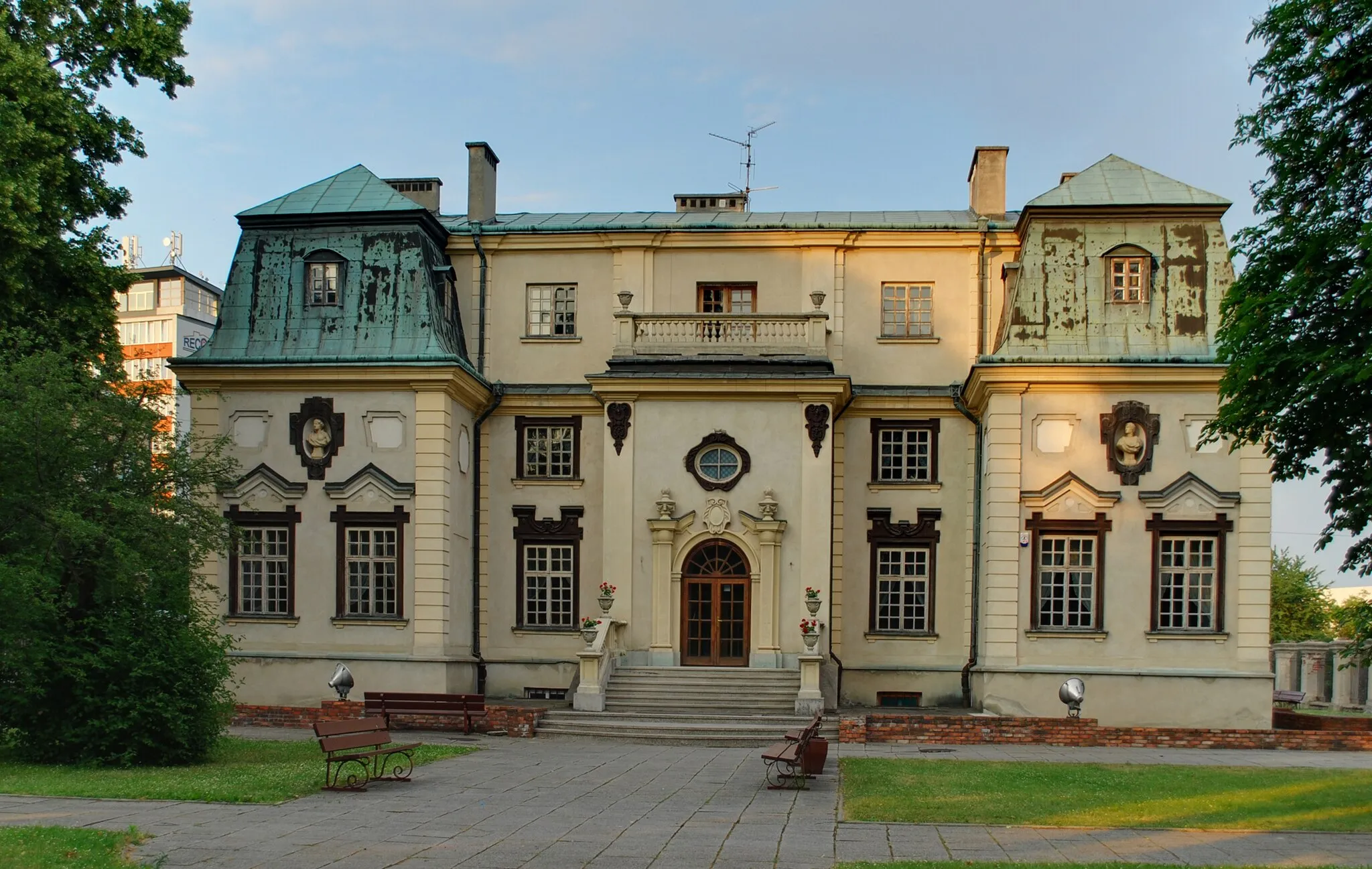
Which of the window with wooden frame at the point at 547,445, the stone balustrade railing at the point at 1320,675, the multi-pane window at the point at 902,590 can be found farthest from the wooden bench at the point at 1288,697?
the window with wooden frame at the point at 547,445

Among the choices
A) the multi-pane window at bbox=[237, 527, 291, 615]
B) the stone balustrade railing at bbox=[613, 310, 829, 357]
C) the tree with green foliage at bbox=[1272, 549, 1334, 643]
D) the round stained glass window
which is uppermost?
the stone balustrade railing at bbox=[613, 310, 829, 357]

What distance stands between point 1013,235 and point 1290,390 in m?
14.4

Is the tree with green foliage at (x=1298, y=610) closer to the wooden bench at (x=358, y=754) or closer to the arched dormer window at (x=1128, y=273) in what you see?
the arched dormer window at (x=1128, y=273)

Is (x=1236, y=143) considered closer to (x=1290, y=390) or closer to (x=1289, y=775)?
(x=1290, y=390)

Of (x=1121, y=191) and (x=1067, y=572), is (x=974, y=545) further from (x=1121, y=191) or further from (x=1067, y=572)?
(x=1121, y=191)

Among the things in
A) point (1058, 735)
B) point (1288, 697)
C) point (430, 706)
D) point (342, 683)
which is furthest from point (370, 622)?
point (1288, 697)

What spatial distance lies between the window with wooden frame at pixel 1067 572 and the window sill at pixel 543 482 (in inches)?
401

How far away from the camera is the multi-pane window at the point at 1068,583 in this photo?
27547mm

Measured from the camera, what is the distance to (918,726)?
23844mm

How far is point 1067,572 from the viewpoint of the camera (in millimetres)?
27641

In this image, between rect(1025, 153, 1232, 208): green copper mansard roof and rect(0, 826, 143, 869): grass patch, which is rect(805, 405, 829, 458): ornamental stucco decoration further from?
rect(0, 826, 143, 869): grass patch

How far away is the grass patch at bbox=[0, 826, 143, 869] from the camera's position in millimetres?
10922

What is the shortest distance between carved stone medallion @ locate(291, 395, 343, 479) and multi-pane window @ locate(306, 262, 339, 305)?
93.8 inches

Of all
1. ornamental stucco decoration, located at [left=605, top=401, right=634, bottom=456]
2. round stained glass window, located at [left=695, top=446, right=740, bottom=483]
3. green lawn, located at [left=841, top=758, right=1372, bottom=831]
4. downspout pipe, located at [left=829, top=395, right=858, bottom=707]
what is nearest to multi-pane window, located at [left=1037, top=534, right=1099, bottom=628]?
downspout pipe, located at [left=829, top=395, right=858, bottom=707]
